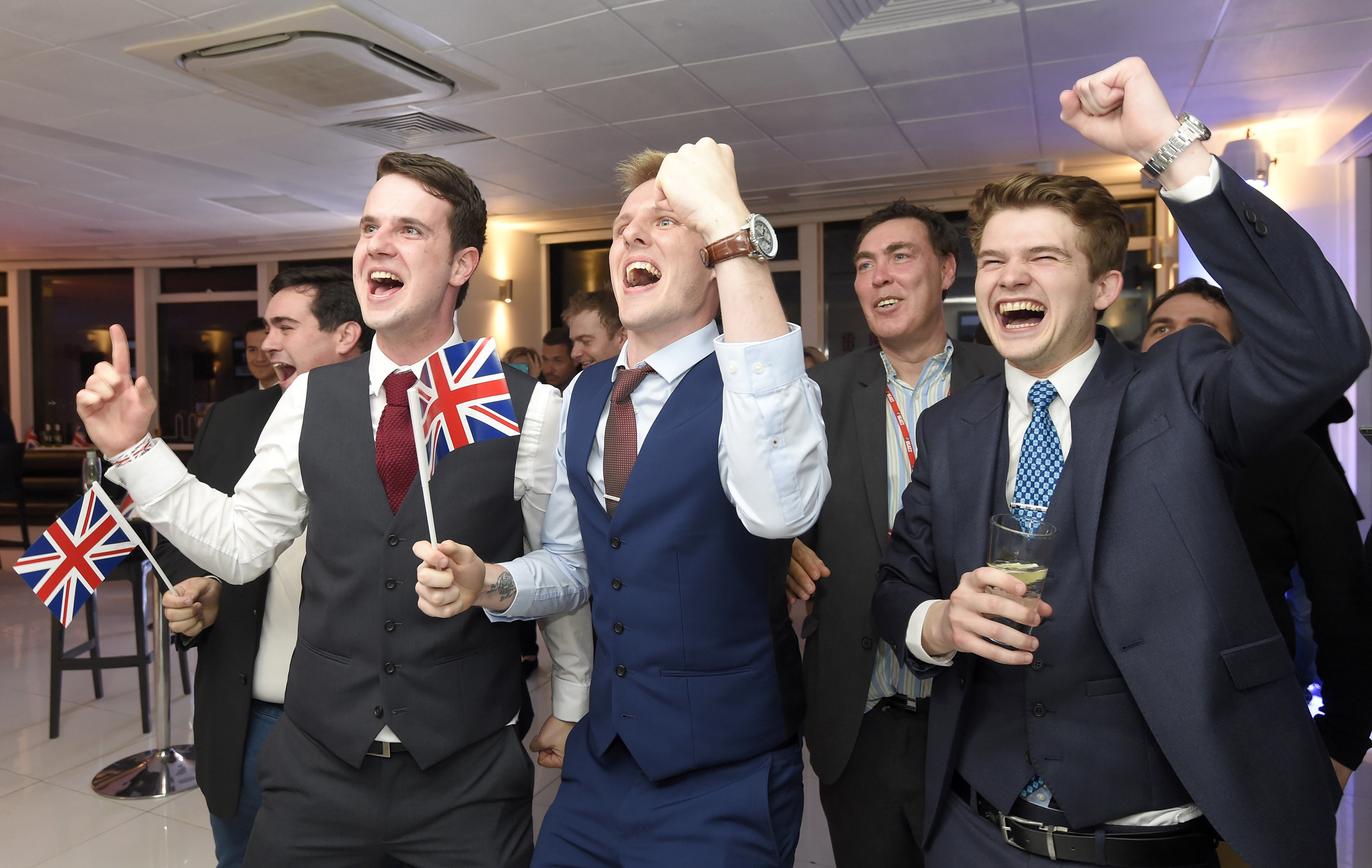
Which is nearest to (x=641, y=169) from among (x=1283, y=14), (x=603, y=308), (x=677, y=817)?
(x=677, y=817)

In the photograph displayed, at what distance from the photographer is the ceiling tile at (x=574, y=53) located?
4.29 m

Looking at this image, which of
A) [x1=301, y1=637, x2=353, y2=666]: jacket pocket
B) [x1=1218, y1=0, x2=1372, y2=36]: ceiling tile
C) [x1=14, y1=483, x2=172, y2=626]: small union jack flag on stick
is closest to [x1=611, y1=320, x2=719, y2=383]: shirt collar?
[x1=301, y1=637, x2=353, y2=666]: jacket pocket

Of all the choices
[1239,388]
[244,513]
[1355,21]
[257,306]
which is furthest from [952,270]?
[257,306]

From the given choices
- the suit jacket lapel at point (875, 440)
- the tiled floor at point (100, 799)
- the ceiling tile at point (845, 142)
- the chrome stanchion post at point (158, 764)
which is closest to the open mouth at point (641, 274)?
the suit jacket lapel at point (875, 440)

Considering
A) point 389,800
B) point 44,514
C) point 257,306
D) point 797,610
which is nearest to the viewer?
point 389,800

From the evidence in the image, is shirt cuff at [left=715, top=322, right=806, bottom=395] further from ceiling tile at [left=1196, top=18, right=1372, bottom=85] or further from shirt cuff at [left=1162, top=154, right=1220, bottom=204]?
ceiling tile at [left=1196, top=18, right=1372, bottom=85]

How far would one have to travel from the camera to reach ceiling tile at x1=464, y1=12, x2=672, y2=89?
4.29 meters

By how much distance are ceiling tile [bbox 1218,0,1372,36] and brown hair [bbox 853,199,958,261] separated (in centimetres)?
276

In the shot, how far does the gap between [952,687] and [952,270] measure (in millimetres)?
1478

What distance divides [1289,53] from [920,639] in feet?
16.4

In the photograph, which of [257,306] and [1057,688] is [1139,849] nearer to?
[1057,688]

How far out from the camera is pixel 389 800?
1488 millimetres

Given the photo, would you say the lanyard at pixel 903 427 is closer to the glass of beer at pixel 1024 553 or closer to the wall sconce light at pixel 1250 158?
the glass of beer at pixel 1024 553

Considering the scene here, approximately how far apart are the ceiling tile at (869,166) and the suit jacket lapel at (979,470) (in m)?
5.74
